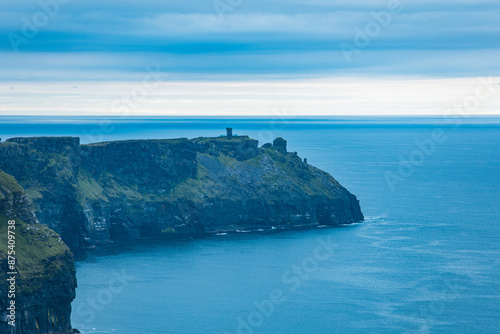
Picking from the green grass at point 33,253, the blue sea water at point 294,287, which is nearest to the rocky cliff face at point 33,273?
the green grass at point 33,253

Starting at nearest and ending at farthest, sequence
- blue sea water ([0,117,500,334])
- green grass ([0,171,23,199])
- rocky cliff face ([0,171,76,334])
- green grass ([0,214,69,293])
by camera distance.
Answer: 1. rocky cliff face ([0,171,76,334])
2. green grass ([0,214,69,293])
3. green grass ([0,171,23,199])
4. blue sea water ([0,117,500,334])

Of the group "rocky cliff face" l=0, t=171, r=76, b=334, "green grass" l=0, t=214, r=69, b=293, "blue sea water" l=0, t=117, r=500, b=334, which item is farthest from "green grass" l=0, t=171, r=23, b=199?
"blue sea water" l=0, t=117, r=500, b=334

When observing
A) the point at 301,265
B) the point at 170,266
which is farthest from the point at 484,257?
the point at 170,266

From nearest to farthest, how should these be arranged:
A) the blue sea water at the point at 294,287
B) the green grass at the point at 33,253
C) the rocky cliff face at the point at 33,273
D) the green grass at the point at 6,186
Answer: the rocky cliff face at the point at 33,273
the green grass at the point at 33,253
the green grass at the point at 6,186
the blue sea water at the point at 294,287

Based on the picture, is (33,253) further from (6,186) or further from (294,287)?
(294,287)

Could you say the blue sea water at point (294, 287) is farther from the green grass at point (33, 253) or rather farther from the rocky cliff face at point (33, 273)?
the green grass at point (33, 253)

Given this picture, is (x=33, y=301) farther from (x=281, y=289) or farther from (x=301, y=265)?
(x=301, y=265)

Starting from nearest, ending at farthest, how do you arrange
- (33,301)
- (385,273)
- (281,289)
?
(33,301), (281,289), (385,273)

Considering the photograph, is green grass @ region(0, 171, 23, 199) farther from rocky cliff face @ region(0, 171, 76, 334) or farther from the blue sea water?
the blue sea water
